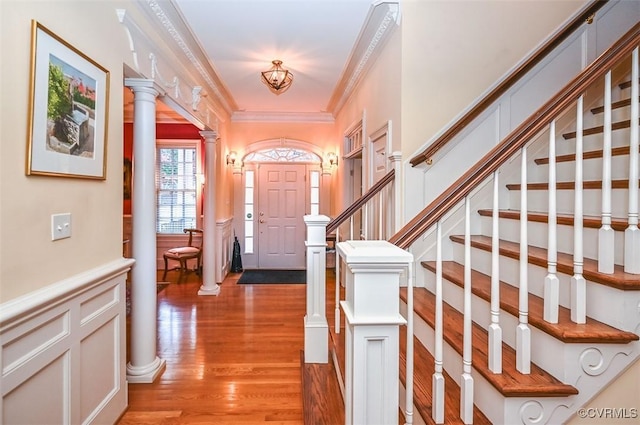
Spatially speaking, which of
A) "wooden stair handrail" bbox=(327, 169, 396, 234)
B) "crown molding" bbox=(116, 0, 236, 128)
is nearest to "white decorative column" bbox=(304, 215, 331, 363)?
"wooden stair handrail" bbox=(327, 169, 396, 234)

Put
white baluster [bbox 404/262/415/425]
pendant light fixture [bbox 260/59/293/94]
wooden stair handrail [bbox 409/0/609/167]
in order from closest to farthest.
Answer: white baluster [bbox 404/262/415/425], wooden stair handrail [bbox 409/0/609/167], pendant light fixture [bbox 260/59/293/94]

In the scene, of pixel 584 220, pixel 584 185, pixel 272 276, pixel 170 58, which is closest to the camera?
pixel 584 220

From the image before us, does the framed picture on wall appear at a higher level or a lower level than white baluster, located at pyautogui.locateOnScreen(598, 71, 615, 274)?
higher

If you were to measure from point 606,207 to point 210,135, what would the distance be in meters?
4.46

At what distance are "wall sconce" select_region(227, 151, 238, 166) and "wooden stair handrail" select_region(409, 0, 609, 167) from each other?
4161 mm

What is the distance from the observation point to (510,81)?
2.38m

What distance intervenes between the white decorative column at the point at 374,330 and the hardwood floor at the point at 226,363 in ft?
4.22

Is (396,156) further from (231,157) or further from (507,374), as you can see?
(231,157)

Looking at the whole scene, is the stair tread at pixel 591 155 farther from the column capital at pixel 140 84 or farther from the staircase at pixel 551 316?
the column capital at pixel 140 84

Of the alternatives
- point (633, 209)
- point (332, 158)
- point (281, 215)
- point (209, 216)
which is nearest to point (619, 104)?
point (633, 209)

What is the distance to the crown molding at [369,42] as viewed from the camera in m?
2.69

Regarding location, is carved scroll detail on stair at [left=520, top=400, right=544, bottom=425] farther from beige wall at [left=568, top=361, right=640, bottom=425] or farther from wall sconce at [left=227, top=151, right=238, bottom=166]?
wall sconce at [left=227, top=151, right=238, bottom=166]

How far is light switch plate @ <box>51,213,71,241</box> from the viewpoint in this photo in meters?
1.58

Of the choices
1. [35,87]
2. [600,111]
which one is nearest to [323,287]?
[35,87]
